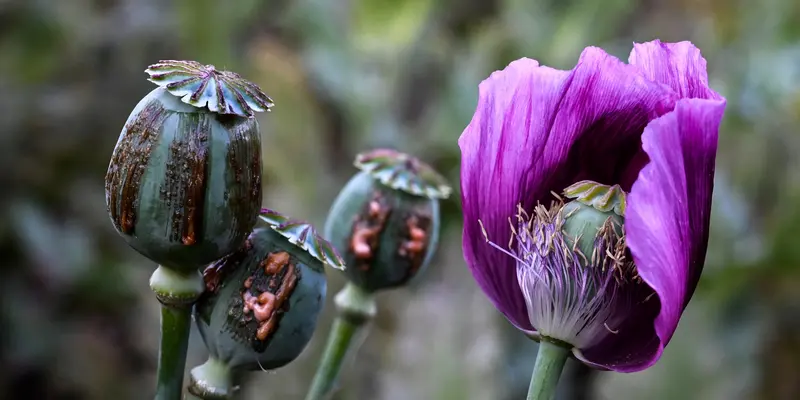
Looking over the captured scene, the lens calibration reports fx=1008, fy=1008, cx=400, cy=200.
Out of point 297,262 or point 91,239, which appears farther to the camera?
point 91,239

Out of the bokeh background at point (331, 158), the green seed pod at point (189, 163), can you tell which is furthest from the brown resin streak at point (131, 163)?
the bokeh background at point (331, 158)

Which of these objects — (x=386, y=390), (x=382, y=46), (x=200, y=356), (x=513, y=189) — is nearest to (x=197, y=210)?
(x=513, y=189)

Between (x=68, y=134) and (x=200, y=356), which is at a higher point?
(x=68, y=134)

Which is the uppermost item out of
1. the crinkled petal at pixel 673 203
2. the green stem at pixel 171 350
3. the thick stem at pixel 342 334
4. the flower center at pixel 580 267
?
the crinkled petal at pixel 673 203

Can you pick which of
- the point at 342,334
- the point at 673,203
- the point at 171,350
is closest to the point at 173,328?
the point at 171,350

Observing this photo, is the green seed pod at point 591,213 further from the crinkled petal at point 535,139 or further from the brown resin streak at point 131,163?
the brown resin streak at point 131,163

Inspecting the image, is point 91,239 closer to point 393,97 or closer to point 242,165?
point 393,97
